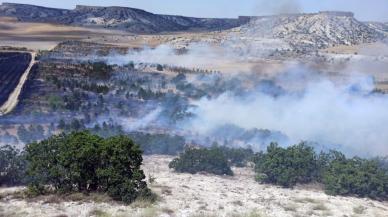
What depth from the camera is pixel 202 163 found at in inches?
1533

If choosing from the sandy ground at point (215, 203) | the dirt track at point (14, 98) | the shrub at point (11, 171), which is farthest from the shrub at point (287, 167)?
the dirt track at point (14, 98)

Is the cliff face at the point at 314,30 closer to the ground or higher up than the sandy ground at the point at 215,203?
higher up

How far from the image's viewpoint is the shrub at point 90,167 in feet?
96.5

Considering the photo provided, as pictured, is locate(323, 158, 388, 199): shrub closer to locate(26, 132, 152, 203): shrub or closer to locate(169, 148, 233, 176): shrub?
locate(169, 148, 233, 176): shrub

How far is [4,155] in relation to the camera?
1330 inches

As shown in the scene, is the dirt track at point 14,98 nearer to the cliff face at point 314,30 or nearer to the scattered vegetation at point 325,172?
the scattered vegetation at point 325,172

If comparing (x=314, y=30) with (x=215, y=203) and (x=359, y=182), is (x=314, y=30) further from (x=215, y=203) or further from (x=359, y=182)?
(x=215, y=203)

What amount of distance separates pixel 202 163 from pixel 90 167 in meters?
11.0

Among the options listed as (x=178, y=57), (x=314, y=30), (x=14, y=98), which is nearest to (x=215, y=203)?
(x=14, y=98)

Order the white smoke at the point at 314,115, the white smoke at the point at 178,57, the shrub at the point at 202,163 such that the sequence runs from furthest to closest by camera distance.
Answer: the white smoke at the point at 178,57 → the white smoke at the point at 314,115 → the shrub at the point at 202,163

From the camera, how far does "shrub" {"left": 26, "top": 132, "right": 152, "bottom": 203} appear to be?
2942 cm

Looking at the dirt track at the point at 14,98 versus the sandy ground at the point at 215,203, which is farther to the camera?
the dirt track at the point at 14,98

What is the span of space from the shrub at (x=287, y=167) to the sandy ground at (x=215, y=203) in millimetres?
985

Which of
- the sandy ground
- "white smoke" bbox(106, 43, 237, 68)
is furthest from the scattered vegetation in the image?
"white smoke" bbox(106, 43, 237, 68)
